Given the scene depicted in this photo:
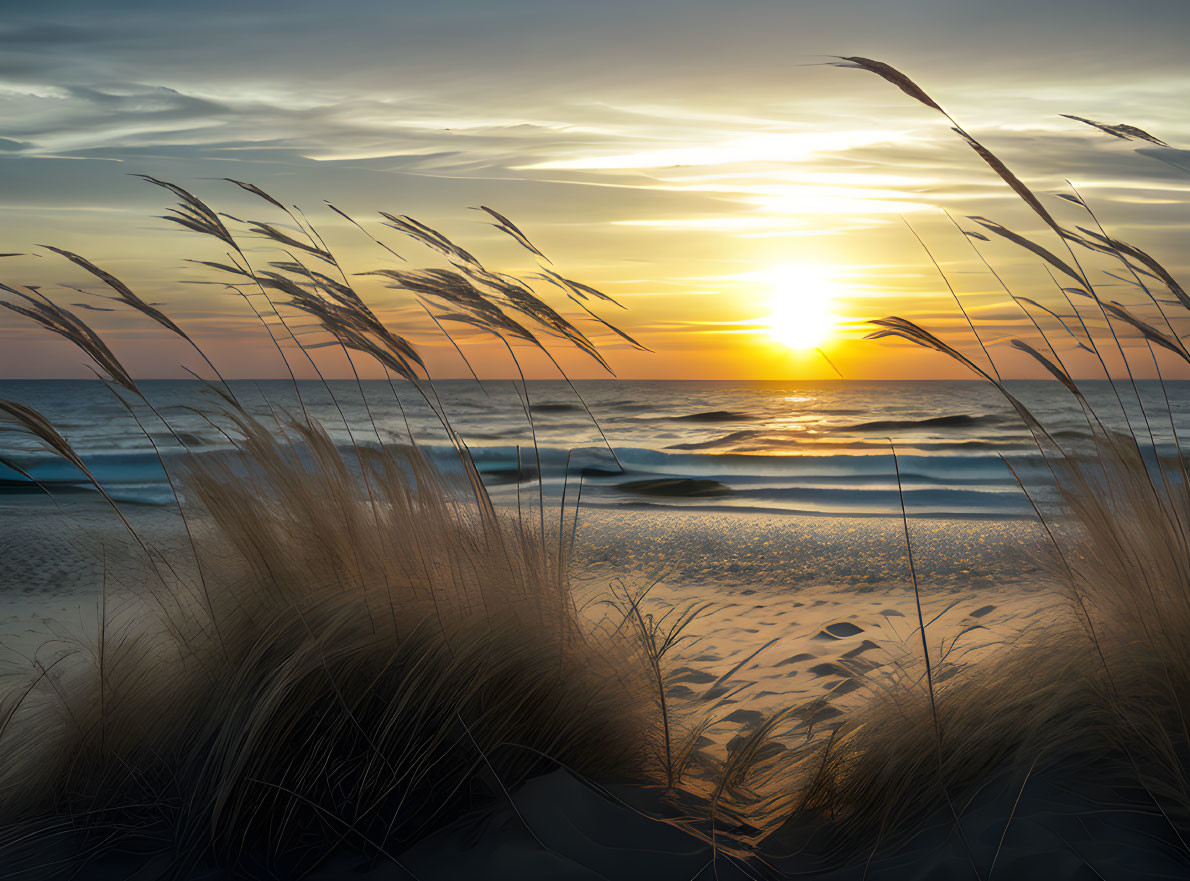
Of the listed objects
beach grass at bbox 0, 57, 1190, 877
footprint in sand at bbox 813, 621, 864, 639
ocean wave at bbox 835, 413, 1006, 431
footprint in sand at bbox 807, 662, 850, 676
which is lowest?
ocean wave at bbox 835, 413, 1006, 431

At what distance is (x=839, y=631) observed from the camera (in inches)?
135

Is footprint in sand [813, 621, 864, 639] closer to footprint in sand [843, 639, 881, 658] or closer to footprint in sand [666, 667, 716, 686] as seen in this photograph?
footprint in sand [843, 639, 881, 658]

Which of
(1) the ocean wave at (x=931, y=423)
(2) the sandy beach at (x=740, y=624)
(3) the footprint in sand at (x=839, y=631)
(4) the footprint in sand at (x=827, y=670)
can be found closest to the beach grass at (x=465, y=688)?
(2) the sandy beach at (x=740, y=624)

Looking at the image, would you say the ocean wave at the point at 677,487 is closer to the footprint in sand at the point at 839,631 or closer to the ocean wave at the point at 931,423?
the footprint in sand at the point at 839,631

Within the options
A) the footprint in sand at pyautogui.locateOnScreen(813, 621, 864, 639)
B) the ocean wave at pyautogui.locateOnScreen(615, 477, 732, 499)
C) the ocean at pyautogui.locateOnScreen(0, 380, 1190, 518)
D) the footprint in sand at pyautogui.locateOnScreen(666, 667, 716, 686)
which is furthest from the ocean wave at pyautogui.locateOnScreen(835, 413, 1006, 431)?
the footprint in sand at pyautogui.locateOnScreen(666, 667, 716, 686)

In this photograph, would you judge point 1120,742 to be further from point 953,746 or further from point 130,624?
point 130,624

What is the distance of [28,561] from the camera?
16.4ft

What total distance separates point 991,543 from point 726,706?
13.4ft

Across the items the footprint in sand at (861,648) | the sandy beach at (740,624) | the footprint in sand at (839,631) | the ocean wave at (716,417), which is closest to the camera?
the sandy beach at (740,624)

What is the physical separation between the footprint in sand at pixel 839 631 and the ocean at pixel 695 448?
37.2 inches

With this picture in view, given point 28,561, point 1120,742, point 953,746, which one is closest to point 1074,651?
point 1120,742

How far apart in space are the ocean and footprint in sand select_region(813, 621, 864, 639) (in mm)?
944

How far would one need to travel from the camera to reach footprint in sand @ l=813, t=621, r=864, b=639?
3361 mm

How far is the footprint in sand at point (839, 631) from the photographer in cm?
336
